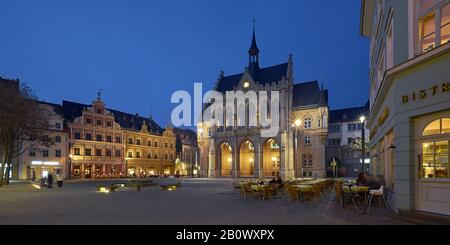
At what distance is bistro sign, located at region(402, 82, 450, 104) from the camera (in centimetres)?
1136

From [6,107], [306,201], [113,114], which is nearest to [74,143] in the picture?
[113,114]

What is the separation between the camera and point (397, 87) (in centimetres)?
1372

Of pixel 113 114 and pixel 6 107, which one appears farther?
pixel 113 114

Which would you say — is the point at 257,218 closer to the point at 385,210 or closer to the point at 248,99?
the point at 385,210

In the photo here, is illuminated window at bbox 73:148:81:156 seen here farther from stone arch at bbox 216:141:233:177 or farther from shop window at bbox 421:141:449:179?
shop window at bbox 421:141:449:179

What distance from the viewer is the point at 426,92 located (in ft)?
39.8

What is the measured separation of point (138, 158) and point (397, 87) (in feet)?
224

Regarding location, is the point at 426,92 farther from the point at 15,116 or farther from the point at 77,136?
the point at 77,136

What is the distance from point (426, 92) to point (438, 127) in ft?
3.97

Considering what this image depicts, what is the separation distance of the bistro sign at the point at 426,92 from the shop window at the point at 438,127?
916 mm

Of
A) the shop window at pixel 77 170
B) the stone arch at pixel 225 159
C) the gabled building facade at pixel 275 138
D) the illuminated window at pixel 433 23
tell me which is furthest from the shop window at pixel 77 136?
the illuminated window at pixel 433 23

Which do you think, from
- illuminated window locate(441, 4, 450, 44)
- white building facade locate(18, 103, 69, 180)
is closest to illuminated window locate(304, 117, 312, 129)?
white building facade locate(18, 103, 69, 180)

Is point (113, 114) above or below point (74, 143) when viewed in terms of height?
above
